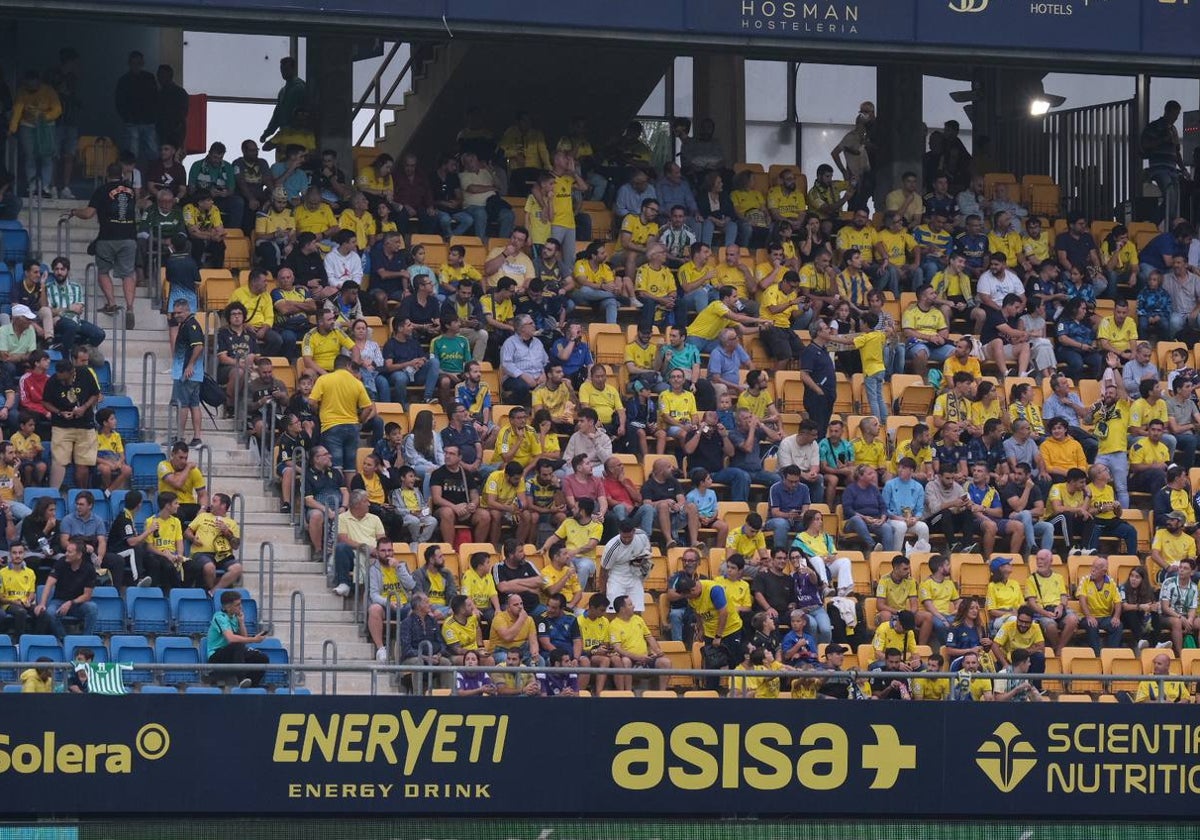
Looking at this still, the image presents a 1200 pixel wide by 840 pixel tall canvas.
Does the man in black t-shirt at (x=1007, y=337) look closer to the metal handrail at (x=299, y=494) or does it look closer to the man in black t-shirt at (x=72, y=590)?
the metal handrail at (x=299, y=494)

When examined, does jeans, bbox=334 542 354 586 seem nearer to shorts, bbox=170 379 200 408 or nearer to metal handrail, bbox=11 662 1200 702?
metal handrail, bbox=11 662 1200 702

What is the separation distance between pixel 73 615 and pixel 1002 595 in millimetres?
7384

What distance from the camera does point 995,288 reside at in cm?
2416

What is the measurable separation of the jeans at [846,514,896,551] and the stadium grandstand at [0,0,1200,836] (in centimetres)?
3

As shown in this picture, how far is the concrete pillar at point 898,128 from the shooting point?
85.0 ft

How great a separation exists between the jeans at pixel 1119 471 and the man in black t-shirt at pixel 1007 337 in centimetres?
155

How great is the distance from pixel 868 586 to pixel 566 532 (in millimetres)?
2575

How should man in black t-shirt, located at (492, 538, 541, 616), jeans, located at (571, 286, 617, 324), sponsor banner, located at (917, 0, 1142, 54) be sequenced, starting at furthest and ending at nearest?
1. jeans, located at (571, 286, 617, 324)
2. sponsor banner, located at (917, 0, 1142, 54)
3. man in black t-shirt, located at (492, 538, 541, 616)

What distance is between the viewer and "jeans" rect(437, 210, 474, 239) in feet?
78.0

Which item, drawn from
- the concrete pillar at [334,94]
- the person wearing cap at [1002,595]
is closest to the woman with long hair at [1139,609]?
the person wearing cap at [1002,595]

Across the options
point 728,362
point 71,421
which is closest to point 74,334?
point 71,421

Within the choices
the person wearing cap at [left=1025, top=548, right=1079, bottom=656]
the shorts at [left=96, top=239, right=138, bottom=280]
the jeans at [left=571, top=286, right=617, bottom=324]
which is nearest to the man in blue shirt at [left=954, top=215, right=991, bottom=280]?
the jeans at [left=571, top=286, right=617, bottom=324]

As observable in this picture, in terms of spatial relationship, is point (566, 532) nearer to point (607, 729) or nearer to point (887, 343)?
point (607, 729)

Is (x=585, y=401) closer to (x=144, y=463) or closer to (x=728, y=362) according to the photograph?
(x=728, y=362)
